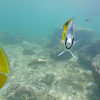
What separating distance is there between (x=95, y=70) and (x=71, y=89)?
1.84 metres

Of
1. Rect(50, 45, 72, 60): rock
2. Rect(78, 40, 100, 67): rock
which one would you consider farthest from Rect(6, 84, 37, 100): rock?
Rect(78, 40, 100, 67): rock

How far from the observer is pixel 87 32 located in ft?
50.0

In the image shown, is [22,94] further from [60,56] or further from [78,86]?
[60,56]

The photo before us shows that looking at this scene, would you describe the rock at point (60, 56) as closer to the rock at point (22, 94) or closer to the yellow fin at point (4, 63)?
the rock at point (22, 94)

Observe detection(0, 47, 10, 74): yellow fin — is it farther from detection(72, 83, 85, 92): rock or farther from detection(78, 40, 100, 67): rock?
detection(78, 40, 100, 67): rock

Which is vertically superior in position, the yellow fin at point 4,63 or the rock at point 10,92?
the yellow fin at point 4,63

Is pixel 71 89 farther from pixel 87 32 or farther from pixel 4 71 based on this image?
pixel 87 32

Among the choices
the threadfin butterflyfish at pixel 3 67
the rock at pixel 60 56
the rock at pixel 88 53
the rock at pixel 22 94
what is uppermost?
the threadfin butterflyfish at pixel 3 67

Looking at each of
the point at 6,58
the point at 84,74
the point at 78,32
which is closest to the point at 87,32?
the point at 78,32

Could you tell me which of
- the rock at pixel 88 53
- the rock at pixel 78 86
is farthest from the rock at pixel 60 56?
the rock at pixel 78 86

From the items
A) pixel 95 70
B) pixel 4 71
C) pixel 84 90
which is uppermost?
pixel 4 71

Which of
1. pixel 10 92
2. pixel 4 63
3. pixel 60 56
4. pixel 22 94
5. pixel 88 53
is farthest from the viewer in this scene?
pixel 60 56

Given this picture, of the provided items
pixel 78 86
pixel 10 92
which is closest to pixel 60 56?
pixel 78 86

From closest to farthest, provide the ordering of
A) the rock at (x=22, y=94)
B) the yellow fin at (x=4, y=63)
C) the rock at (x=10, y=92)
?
1. the yellow fin at (x=4, y=63)
2. the rock at (x=22, y=94)
3. the rock at (x=10, y=92)
